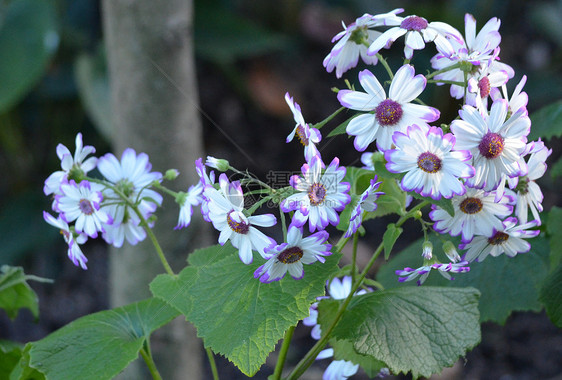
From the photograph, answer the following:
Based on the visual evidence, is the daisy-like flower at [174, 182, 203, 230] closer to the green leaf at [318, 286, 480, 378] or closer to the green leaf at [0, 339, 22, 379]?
the green leaf at [318, 286, 480, 378]

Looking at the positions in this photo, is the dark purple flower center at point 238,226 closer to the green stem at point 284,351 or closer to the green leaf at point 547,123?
the green stem at point 284,351

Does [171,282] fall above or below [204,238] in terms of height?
above

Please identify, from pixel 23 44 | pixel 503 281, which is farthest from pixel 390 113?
pixel 23 44

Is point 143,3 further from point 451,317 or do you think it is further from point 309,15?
point 309,15

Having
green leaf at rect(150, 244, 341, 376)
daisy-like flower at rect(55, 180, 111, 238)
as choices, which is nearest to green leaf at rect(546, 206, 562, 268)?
green leaf at rect(150, 244, 341, 376)

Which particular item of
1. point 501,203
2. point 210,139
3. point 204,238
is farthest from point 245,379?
point 501,203

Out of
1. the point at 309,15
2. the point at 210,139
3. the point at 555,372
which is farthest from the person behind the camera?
the point at 309,15
